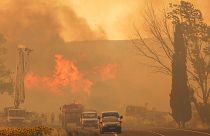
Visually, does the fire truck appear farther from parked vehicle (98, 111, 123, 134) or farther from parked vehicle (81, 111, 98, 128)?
parked vehicle (98, 111, 123, 134)

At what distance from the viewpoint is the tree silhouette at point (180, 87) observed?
66.9 meters

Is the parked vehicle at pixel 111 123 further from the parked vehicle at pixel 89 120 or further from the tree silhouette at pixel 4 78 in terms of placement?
the tree silhouette at pixel 4 78

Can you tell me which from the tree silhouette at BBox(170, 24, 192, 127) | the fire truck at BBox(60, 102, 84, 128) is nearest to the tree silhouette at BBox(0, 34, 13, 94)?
the fire truck at BBox(60, 102, 84, 128)

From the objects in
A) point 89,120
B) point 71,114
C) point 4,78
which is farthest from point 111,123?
point 4,78

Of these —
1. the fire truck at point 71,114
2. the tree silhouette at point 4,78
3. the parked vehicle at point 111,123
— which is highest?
the tree silhouette at point 4,78

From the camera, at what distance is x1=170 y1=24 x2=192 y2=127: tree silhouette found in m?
66.9

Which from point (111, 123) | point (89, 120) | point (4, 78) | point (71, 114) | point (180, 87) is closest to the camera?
point (111, 123)

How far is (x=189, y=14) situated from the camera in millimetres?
73812

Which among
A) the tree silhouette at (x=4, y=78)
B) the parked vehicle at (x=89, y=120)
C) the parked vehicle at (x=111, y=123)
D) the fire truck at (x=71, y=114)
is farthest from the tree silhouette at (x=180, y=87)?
the tree silhouette at (x=4, y=78)

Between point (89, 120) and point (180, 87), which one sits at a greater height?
point (180, 87)

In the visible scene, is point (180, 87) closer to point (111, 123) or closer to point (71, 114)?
point (71, 114)

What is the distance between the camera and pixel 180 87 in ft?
224

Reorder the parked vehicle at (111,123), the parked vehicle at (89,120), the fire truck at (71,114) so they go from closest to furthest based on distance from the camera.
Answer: the parked vehicle at (111,123), the parked vehicle at (89,120), the fire truck at (71,114)

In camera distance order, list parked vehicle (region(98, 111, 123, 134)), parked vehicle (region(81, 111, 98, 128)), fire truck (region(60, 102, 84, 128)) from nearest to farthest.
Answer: parked vehicle (region(98, 111, 123, 134))
parked vehicle (region(81, 111, 98, 128))
fire truck (region(60, 102, 84, 128))
